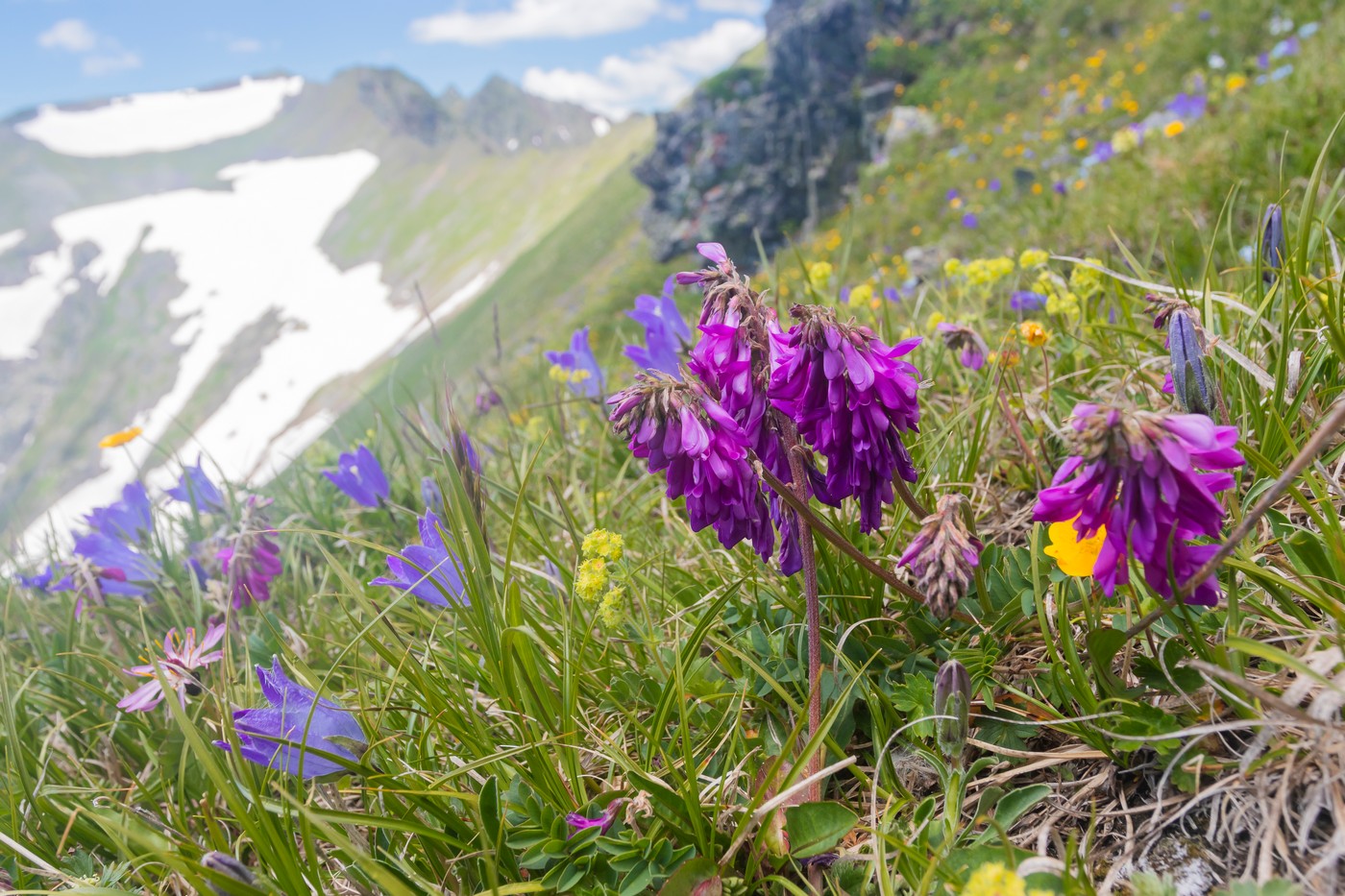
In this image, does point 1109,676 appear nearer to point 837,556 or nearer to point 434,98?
point 837,556

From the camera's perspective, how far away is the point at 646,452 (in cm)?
159

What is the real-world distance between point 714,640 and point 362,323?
113932mm

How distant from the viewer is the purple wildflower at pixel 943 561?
5.16 ft

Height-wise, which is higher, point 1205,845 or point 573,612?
point 573,612

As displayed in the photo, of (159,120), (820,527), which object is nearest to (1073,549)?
(820,527)

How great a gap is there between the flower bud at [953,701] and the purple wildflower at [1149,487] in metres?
0.32

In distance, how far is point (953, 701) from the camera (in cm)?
150

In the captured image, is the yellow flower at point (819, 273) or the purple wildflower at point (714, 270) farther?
the yellow flower at point (819, 273)

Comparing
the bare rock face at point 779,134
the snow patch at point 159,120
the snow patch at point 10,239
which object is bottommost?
the bare rock face at point 779,134

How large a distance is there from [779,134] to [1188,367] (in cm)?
3071

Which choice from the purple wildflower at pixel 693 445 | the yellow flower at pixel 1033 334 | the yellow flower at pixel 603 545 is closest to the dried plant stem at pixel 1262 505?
the purple wildflower at pixel 693 445

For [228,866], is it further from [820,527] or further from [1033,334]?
[1033,334]

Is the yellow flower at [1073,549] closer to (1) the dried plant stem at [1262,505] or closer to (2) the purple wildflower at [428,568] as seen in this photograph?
(1) the dried plant stem at [1262,505]

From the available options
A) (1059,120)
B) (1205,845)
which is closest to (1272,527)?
(1205,845)
